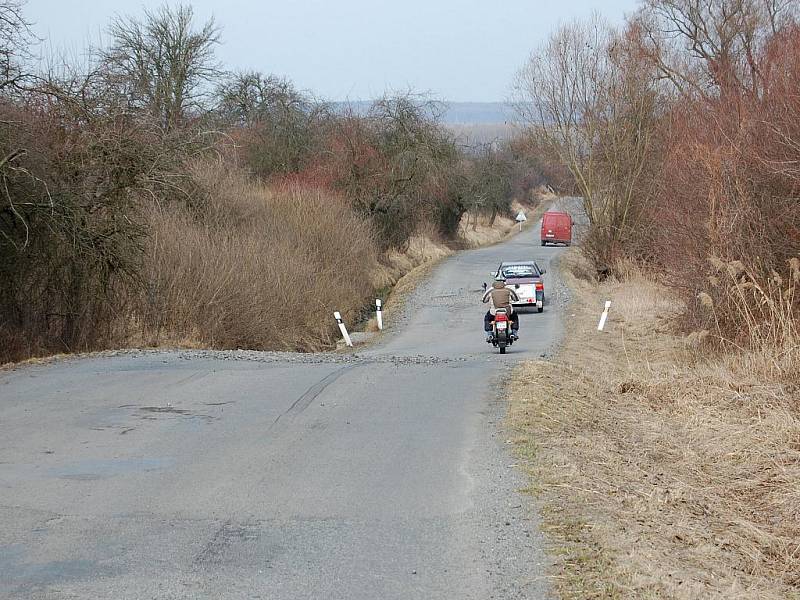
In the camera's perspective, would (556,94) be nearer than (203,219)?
No

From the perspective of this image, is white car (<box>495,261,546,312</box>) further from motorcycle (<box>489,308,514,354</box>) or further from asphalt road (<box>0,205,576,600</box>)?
asphalt road (<box>0,205,576,600</box>)

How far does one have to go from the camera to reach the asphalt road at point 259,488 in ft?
19.0

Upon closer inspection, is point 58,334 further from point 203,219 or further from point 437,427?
point 437,427

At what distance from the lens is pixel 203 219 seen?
1268 inches

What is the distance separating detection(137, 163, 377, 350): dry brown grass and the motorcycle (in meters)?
7.77

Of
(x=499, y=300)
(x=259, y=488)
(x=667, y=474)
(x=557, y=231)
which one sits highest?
(x=259, y=488)

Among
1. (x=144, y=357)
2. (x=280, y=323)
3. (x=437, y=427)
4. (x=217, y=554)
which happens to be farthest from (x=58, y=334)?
(x=217, y=554)

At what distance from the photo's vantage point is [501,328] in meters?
21.9

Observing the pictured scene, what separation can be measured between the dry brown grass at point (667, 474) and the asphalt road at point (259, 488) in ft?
1.26

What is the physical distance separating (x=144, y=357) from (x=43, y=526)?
11.1m

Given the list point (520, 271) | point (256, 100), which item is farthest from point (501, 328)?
point (256, 100)

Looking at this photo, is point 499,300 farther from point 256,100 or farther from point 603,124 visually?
point 256,100

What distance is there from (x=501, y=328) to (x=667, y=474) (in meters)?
12.6

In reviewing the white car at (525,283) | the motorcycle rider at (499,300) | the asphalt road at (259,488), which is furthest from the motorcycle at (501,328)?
the white car at (525,283)
